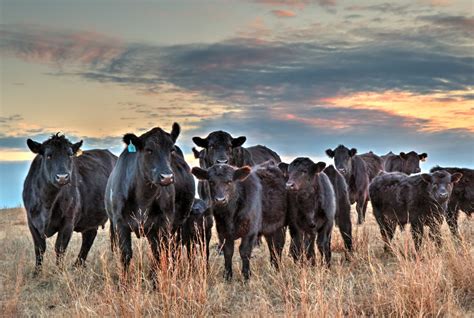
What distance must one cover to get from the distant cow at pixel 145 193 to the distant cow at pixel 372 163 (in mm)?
14501

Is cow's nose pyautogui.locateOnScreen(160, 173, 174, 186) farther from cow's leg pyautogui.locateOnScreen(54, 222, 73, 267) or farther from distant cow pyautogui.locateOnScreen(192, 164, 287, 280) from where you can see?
cow's leg pyautogui.locateOnScreen(54, 222, 73, 267)

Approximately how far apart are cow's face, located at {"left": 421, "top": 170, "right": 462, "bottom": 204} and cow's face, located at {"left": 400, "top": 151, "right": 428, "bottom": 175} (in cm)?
1170

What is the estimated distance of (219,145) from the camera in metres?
13.0

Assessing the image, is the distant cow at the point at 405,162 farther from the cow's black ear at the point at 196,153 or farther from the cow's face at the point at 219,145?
the cow's face at the point at 219,145

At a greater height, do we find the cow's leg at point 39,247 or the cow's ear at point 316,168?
the cow's ear at point 316,168

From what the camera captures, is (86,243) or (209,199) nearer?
(209,199)

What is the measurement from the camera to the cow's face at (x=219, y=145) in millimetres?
12875

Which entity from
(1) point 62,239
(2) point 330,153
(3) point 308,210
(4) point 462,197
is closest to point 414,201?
(4) point 462,197

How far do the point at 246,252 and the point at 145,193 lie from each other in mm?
1868

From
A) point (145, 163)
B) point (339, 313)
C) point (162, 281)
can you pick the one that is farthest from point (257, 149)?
point (339, 313)

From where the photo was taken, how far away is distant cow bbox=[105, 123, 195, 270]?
28.9 feet

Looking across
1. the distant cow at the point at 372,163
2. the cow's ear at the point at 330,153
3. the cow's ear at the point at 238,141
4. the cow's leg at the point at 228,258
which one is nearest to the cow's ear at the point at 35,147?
the cow's leg at the point at 228,258

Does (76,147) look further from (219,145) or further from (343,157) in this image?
(343,157)

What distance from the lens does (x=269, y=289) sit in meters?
8.48
